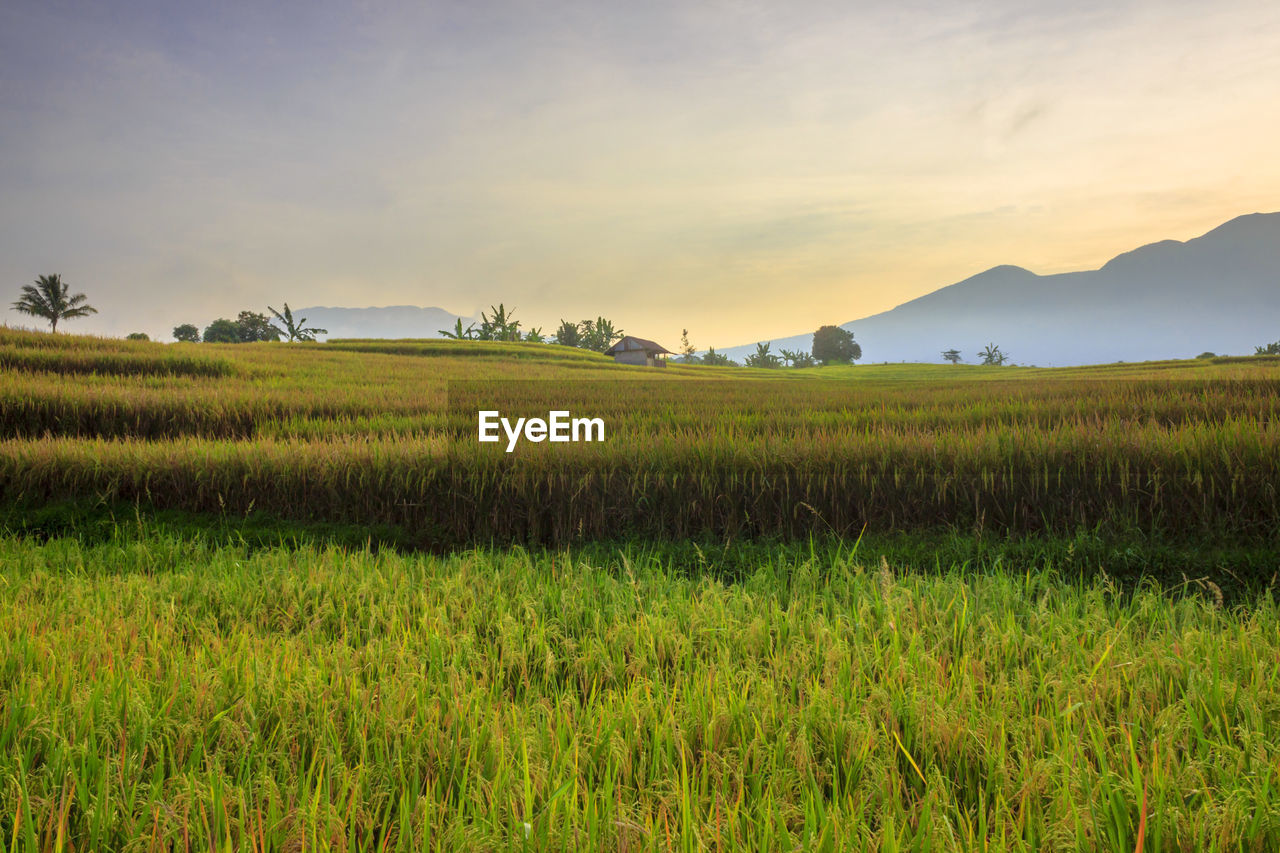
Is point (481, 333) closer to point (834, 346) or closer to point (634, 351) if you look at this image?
point (634, 351)

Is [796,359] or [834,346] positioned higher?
[834,346]

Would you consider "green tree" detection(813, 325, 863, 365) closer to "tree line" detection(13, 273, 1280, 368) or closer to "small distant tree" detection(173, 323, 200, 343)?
"tree line" detection(13, 273, 1280, 368)

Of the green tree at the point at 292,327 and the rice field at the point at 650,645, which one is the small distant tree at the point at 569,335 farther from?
the rice field at the point at 650,645

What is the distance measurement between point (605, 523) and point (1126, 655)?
3447mm

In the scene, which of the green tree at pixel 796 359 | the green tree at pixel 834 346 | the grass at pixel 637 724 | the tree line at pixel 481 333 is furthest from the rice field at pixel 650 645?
the green tree at pixel 834 346

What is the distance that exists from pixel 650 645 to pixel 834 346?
275 ft

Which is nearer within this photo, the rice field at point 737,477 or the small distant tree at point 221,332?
the rice field at point 737,477

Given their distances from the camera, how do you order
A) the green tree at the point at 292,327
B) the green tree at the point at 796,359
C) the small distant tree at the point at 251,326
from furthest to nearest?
the green tree at the point at 796,359, the small distant tree at the point at 251,326, the green tree at the point at 292,327

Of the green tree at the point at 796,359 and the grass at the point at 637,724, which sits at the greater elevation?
the green tree at the point at 796,359

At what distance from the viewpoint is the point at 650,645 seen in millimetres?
2242

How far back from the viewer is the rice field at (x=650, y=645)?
1.37 meters

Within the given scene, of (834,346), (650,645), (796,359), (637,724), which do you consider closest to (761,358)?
(796,359)

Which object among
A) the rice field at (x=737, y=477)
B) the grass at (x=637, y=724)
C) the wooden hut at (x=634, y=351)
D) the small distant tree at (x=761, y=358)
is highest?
the small distant tree at (x=761, y=358)

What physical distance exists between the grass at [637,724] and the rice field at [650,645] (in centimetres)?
2
